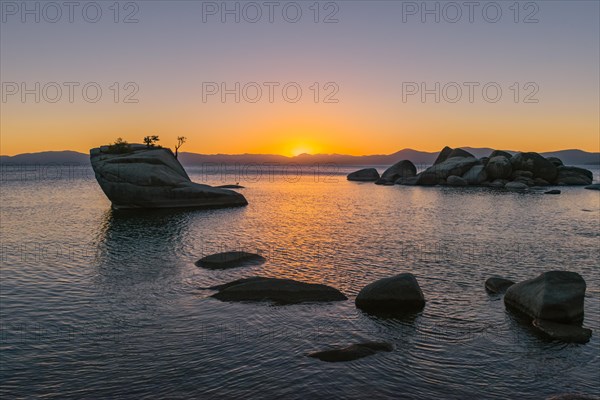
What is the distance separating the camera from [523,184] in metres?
88.5

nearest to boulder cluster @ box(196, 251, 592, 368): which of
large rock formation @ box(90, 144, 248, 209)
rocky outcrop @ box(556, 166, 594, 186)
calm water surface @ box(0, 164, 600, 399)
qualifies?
calm water surface @ box(0, 164, 600, 399)

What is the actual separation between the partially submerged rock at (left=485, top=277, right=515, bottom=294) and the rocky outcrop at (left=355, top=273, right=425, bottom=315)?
4.03m

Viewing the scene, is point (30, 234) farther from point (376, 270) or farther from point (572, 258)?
point (572, 258)

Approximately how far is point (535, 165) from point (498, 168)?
9938mm

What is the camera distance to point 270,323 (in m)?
16.0

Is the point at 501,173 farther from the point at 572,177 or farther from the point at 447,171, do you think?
the point at 572,177

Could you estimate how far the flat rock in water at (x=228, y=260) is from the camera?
79.2 ft

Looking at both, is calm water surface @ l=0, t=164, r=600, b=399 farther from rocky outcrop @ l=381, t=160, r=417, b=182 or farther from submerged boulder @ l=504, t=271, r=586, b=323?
rocky outcrop @ l=381, t=160, r=417, b=182

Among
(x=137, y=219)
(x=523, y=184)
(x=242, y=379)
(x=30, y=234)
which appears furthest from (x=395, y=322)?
(x=523, y=184)

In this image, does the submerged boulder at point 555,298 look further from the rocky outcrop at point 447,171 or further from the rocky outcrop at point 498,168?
the rocky outcrop at point 498,168

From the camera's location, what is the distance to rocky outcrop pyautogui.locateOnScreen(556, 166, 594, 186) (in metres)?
103

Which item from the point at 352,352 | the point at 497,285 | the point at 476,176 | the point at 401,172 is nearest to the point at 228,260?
the point at 352,352

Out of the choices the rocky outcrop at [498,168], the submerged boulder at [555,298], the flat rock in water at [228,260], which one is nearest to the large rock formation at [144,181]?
the flat rock in water at [228,260]

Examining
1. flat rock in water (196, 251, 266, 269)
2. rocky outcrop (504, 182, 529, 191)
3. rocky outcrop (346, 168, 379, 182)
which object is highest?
rocky outcrop (346, 168, 379, 182)
